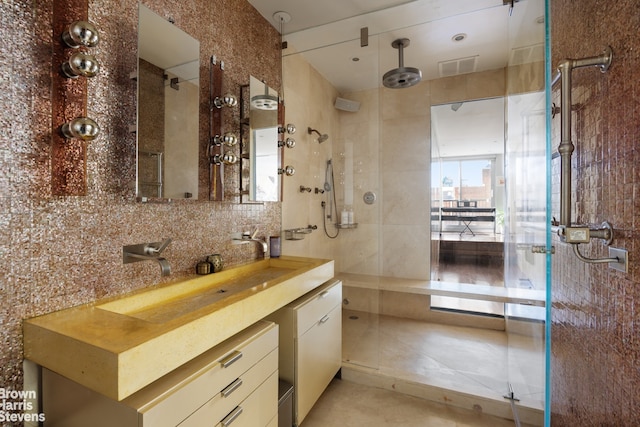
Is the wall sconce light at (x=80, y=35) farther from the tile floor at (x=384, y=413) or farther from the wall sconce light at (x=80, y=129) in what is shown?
the tile floor at (x=384, y=413)

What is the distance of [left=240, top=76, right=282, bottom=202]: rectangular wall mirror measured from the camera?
2.03m

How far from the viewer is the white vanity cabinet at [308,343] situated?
162cm

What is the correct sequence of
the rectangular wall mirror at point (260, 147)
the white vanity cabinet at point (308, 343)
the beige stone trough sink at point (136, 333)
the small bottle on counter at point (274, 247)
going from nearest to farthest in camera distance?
1. the beige stone trough sink at point (136, 333)
2. the white vanity cabinet at point (308, 343)
3. the rectangular wall mirror at point (260, 147)
4. the small bottle on counter at point (274, 247)

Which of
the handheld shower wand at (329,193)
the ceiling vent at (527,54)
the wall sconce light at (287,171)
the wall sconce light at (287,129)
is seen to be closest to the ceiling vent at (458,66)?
the ceiling vent at (527,54)

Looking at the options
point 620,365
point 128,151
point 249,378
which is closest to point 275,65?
point 128,151

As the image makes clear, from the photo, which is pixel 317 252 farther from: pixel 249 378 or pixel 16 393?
pixel 16 393

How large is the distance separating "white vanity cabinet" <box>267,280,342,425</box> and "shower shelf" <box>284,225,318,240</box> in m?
0.64

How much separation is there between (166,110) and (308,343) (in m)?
1.53

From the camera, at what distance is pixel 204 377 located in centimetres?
101

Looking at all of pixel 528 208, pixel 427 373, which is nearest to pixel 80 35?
pixel 528 208

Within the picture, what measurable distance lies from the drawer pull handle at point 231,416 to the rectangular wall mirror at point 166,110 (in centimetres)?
101

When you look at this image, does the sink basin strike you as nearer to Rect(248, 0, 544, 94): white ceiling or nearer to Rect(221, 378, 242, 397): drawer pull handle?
Rect(221, 378, 242, 397): drawer pull handle

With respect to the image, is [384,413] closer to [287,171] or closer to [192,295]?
[192,295]

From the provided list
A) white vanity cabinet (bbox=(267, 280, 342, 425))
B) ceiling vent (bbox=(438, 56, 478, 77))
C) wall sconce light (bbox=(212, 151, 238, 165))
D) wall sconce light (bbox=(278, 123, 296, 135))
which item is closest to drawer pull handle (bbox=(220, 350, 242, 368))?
white vanity cabinet (bbox=(267, 280, 342, 425))
